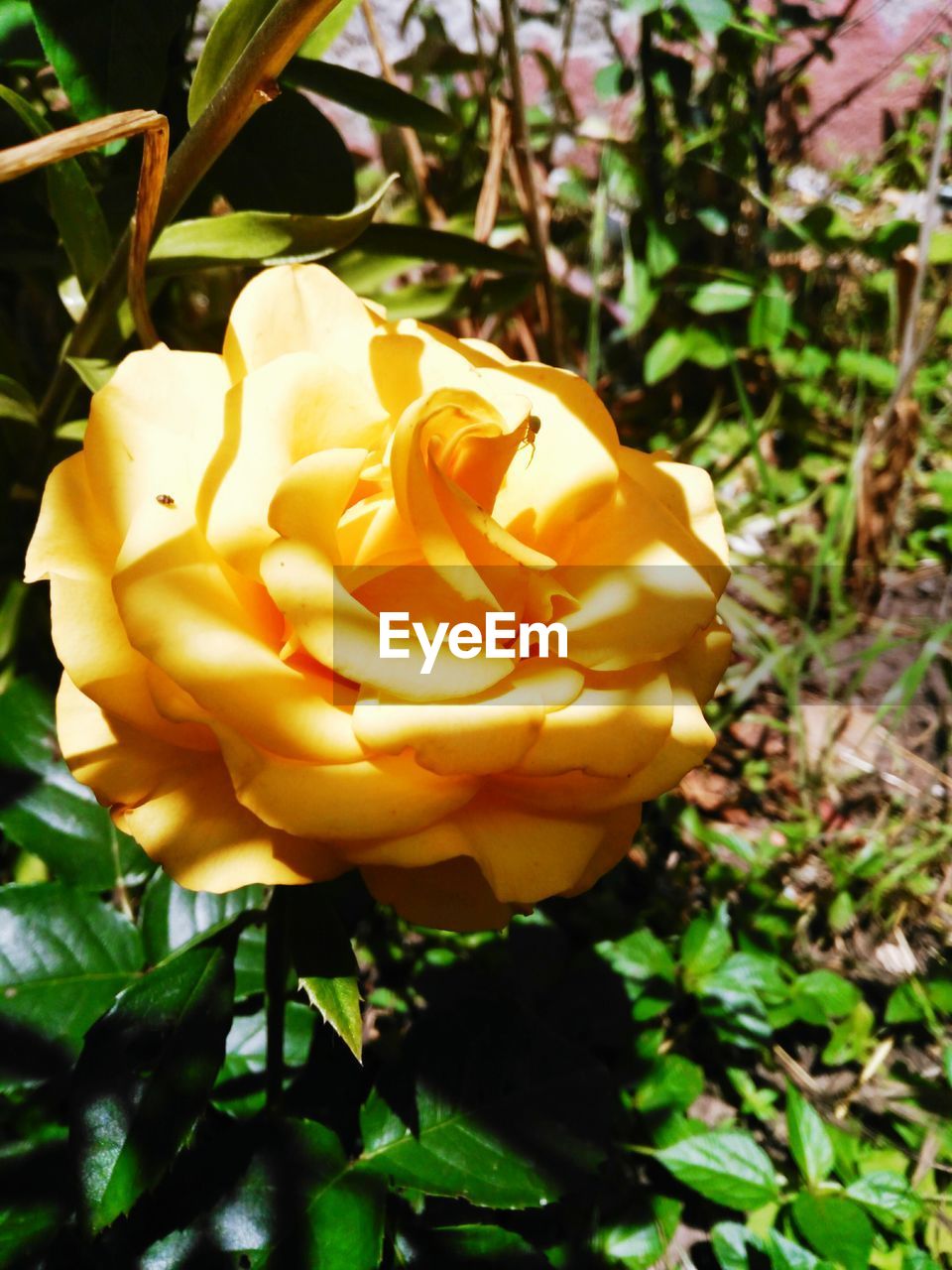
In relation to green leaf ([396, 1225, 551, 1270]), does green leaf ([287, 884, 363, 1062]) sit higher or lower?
higher

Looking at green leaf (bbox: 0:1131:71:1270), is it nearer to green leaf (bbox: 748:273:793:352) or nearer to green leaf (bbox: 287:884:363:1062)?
green leaf (bbox: 287:884:363:1062)

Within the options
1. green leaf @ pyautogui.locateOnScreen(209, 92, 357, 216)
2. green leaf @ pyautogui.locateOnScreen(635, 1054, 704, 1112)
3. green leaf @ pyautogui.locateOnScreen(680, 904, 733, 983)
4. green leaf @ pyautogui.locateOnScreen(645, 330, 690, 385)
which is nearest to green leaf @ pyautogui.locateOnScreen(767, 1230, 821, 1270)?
green leaf @ pyautogui.locateOnScreen(635, 1054, 704, 1112)

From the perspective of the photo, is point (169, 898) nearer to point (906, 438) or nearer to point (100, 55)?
point (100, 55)

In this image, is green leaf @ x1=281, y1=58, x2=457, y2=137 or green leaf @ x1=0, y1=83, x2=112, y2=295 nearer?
green leaf @ x1=0, y1=83, x2=112, y2=295

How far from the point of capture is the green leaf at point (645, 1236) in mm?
810

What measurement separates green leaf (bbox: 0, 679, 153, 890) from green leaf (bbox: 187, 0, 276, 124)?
18.0 inches

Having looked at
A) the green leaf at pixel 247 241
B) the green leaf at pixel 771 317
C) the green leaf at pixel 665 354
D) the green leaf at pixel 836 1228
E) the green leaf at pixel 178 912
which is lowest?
the green leaf at pixel 836 1228

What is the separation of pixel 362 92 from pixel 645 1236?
A: 3.31 feet

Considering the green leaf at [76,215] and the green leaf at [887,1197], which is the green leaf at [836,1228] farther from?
the green leaf at [76,215]

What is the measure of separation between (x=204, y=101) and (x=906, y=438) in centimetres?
116

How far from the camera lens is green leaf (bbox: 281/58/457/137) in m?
0.80

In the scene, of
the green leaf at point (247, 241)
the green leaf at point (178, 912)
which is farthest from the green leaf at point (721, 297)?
the green leaf at point (178, 912)

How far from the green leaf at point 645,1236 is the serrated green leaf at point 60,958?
0.47 m

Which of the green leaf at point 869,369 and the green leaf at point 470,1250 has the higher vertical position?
the green leaf at point 869,369
